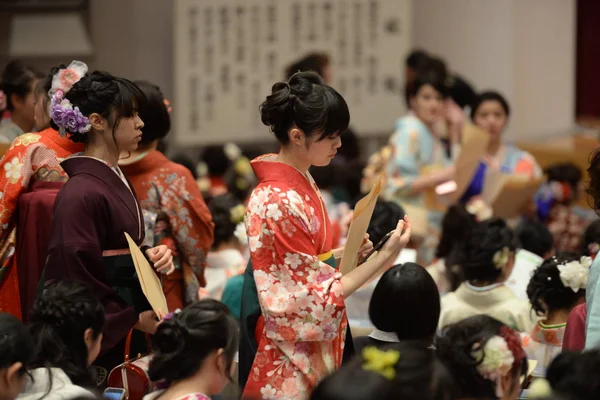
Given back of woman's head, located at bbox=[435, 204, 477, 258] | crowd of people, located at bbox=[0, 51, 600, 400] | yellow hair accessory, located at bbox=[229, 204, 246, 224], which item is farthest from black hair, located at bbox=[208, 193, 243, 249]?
back of woman's head, located at bbox=[435, 204, 477, 258]

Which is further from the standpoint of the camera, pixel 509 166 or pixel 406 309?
pixel 509 166

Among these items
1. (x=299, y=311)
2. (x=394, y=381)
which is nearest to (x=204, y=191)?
(x=299, y=311)

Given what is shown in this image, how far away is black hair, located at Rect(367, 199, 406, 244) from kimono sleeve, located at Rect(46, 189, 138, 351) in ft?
5.11

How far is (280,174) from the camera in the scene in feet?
11.3

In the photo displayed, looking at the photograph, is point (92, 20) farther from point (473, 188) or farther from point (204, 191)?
point (473, 188)

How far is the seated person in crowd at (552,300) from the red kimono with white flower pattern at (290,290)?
3.52 ft

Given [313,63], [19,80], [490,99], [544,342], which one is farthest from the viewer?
[313,63]

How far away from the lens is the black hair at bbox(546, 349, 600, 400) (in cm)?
259

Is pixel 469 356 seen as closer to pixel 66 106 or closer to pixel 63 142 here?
pixel 66 106

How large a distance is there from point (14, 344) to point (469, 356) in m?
1.37

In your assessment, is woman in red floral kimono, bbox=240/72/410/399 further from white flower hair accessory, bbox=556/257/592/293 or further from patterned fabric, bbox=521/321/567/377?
patterned fabric, bbox=521/321/567/377

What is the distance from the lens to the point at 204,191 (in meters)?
7.37

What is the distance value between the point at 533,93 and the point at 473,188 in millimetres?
4109

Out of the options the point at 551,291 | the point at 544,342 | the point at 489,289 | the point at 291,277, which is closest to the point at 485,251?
the point at 489,289
